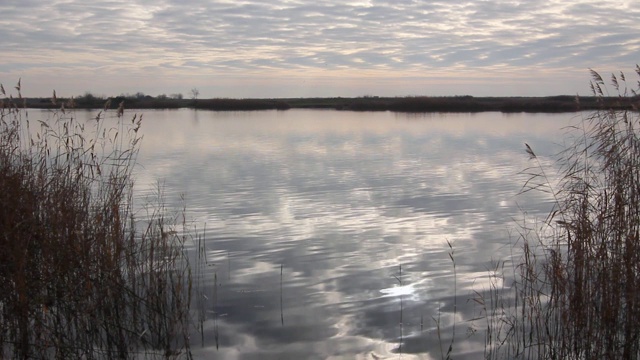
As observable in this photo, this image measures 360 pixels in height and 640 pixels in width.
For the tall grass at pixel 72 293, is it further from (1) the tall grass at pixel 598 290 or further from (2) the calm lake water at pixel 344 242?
(1) the tall grass at pixel 598 290

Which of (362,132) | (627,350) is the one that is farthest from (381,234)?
(362,132)

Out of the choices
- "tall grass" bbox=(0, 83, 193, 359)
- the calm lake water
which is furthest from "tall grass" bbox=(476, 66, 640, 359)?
"tall grass" bbox=(0, 83, 193, 359)

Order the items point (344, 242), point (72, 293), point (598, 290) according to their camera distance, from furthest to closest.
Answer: point (344, 242) < point (72, 293) < point (598, 290)

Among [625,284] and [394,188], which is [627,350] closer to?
Result: [625,284]

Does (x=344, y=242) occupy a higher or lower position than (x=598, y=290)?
lower

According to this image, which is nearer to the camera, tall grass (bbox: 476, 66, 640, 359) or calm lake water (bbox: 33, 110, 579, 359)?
tall grass (bbox: 476, 66, 640, 359)

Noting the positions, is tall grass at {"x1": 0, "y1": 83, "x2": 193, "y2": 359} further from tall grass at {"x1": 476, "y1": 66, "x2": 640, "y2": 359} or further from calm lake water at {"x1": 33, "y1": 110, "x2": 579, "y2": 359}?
tall grass at {"x1": 476, "y1": 66, "x2": 640, "y2": 359}

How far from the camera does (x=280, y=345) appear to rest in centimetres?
493

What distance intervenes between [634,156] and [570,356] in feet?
6.27

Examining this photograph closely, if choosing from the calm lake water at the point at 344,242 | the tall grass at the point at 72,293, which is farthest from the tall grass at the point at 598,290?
the tall grass at the point at 72,293

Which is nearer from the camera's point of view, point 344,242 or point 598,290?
point 598,290

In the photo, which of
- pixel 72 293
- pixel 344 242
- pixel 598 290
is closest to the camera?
pixel 598 290

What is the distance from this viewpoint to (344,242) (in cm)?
822

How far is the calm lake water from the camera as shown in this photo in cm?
513
